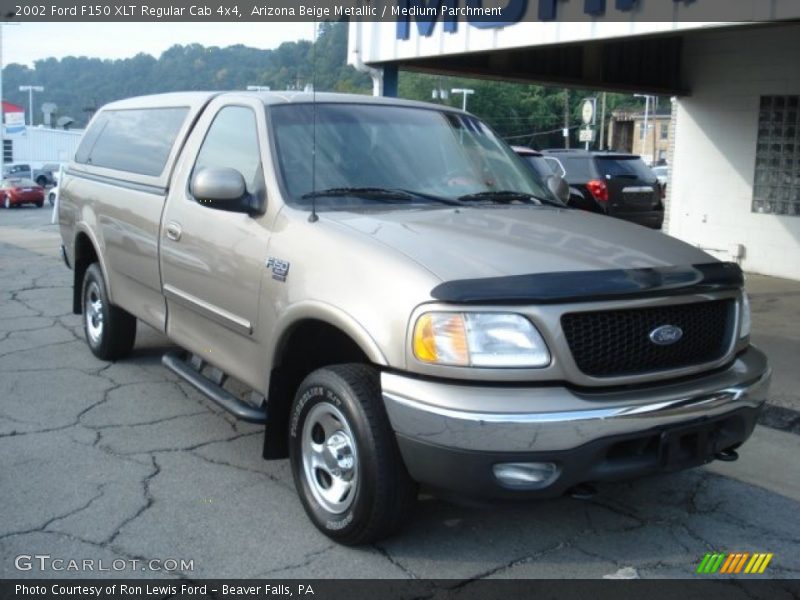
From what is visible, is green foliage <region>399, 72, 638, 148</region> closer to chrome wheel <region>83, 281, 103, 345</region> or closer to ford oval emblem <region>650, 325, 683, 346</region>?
chrome wheel <region>83, 281, 103, 345</region>

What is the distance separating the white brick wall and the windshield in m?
7.62

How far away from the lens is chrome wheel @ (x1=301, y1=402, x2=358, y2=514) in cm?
366

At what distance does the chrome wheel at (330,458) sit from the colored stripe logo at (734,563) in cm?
151

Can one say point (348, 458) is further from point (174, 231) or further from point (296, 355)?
point (174, 231)

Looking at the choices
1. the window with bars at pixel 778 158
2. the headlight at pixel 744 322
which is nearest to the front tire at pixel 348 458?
the headlight at pixel 744 322

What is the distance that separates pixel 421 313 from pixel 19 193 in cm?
3945

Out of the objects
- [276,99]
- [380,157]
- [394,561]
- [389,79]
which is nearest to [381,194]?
[380,157]

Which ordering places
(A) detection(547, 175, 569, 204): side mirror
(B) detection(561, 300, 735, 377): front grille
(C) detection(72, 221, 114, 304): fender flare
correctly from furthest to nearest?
1. (C) detection(72, 221, 114, 304): fender flare
2. (A) detection(547, 175, 569, 204): side mirror
3. (B) detection(561, 300, 735, 377): front grille

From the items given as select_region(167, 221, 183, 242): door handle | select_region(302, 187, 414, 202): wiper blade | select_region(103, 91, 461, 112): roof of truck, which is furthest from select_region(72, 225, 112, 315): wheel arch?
select_region(302, 187, 414, 202): wiper blade

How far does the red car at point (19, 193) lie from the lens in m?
38.3

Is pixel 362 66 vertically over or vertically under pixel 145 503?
over

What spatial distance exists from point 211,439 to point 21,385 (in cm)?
190

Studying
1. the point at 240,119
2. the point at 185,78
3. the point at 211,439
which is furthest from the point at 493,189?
the point at 185,78

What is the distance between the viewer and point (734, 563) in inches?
146
